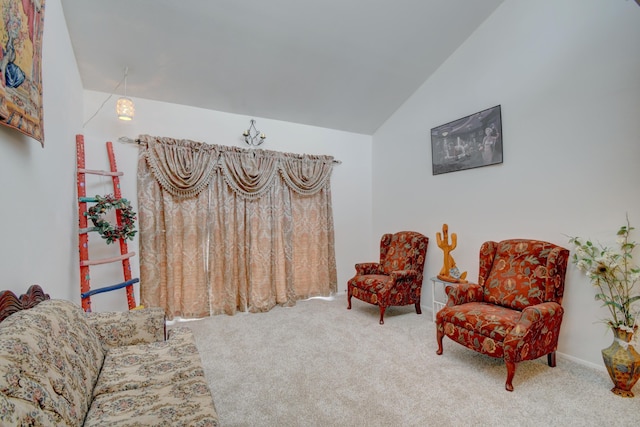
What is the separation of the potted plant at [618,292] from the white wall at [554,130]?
0.12 meters

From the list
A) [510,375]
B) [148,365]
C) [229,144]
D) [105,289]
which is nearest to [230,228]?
[229,144]

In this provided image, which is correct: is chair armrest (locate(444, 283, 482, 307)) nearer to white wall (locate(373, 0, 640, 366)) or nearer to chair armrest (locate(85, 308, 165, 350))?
white wall (locate(373, 0, 640, 366))

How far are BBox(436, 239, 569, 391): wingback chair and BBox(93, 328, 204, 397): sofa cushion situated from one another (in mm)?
1961

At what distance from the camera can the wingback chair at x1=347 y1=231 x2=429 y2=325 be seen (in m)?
3.49

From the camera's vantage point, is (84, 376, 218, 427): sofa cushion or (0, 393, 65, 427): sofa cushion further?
(84, 376, 218, 427): sofa cushion

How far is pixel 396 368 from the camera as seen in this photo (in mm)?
2432

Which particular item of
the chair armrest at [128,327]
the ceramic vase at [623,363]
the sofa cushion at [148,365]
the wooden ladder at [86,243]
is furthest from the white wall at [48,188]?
the ceramic vase at [623,363]

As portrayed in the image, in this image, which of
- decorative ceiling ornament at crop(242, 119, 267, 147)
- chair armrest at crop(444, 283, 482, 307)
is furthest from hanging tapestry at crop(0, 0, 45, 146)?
chair armrest at crop(444, 283, 482, 307)

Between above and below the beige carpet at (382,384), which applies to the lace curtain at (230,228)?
above

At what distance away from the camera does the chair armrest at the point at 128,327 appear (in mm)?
1935

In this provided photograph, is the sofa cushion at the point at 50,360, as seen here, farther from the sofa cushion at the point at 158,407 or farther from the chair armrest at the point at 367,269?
the chair armrest at the point at 367,269

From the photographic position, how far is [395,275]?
3.48 meters

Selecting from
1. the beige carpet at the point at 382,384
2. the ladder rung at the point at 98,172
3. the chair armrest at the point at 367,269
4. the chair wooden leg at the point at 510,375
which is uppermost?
the ladder rung at the point at 98,172

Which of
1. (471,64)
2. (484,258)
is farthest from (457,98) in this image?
(484,258)
